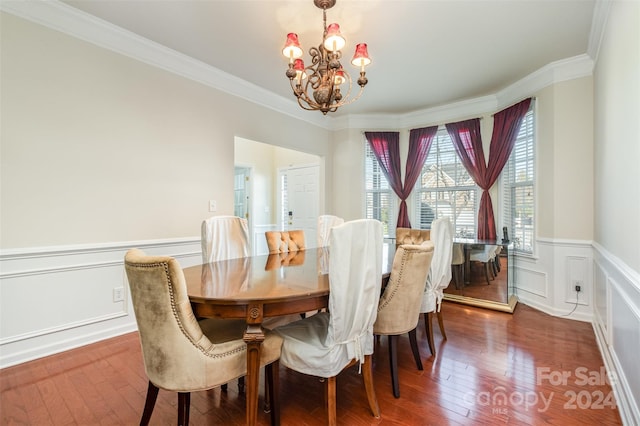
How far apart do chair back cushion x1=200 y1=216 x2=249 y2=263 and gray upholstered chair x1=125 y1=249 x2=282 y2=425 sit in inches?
35.3

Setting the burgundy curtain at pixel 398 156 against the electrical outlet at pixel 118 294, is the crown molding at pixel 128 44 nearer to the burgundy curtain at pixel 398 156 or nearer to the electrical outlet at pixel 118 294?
the burgundy curtain at pixel 398 156

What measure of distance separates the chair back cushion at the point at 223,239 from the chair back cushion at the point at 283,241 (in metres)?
0.35

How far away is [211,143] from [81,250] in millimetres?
1604

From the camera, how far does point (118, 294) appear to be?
2.60 metres

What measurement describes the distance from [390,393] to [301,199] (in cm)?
399

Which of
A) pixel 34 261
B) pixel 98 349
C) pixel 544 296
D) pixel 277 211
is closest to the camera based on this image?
pixel 34 261

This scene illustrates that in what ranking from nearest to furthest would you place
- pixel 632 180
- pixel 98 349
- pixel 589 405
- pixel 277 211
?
pixel 632 180 → pixel 589 405 → pixel 98 349 → pixel 277 211

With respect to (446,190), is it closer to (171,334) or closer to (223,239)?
(223,239)

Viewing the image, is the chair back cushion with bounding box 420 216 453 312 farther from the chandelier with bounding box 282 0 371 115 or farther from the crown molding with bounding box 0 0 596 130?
the crown molding with bounding box 0 0 596 130

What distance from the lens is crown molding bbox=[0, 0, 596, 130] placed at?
7.30ft

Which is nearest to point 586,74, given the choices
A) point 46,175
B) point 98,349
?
point 46,175

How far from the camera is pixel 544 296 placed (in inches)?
126

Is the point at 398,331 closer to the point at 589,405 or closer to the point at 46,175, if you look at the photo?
the point at 589,405

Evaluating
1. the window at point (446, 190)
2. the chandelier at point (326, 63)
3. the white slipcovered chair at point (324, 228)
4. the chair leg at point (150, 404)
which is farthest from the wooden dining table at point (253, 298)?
the window at point (446, 190)
